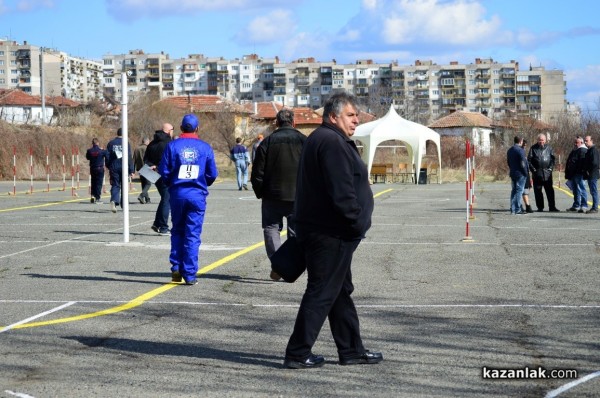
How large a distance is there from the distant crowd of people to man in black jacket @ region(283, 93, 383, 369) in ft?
60.8

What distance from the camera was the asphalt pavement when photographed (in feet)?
23.3

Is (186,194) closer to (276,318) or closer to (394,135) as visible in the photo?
(276,318)

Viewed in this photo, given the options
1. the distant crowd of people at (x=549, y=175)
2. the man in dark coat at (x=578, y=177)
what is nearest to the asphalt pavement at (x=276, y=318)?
the distant crowd of people at (x=549, y=175)

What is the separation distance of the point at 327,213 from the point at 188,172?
5.12 meters

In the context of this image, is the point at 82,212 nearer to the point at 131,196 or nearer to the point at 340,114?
the point at 131,196

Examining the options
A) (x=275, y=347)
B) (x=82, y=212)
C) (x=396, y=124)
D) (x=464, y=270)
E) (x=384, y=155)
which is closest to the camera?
(x=275, y=347)

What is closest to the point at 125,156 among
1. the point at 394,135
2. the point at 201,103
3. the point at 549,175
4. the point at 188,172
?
the point at 188,172

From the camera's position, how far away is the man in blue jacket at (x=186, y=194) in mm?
12188

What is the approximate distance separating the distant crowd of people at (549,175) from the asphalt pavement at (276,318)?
611cm

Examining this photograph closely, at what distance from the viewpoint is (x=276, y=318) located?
9820 mm

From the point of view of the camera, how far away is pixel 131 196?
3388 cm

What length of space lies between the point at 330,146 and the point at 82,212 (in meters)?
19.7

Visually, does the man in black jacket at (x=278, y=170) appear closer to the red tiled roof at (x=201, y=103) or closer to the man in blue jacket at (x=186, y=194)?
the man in blue jacket at (x=186, y=194)

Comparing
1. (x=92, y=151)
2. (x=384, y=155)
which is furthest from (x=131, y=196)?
(x=384, y=155)
